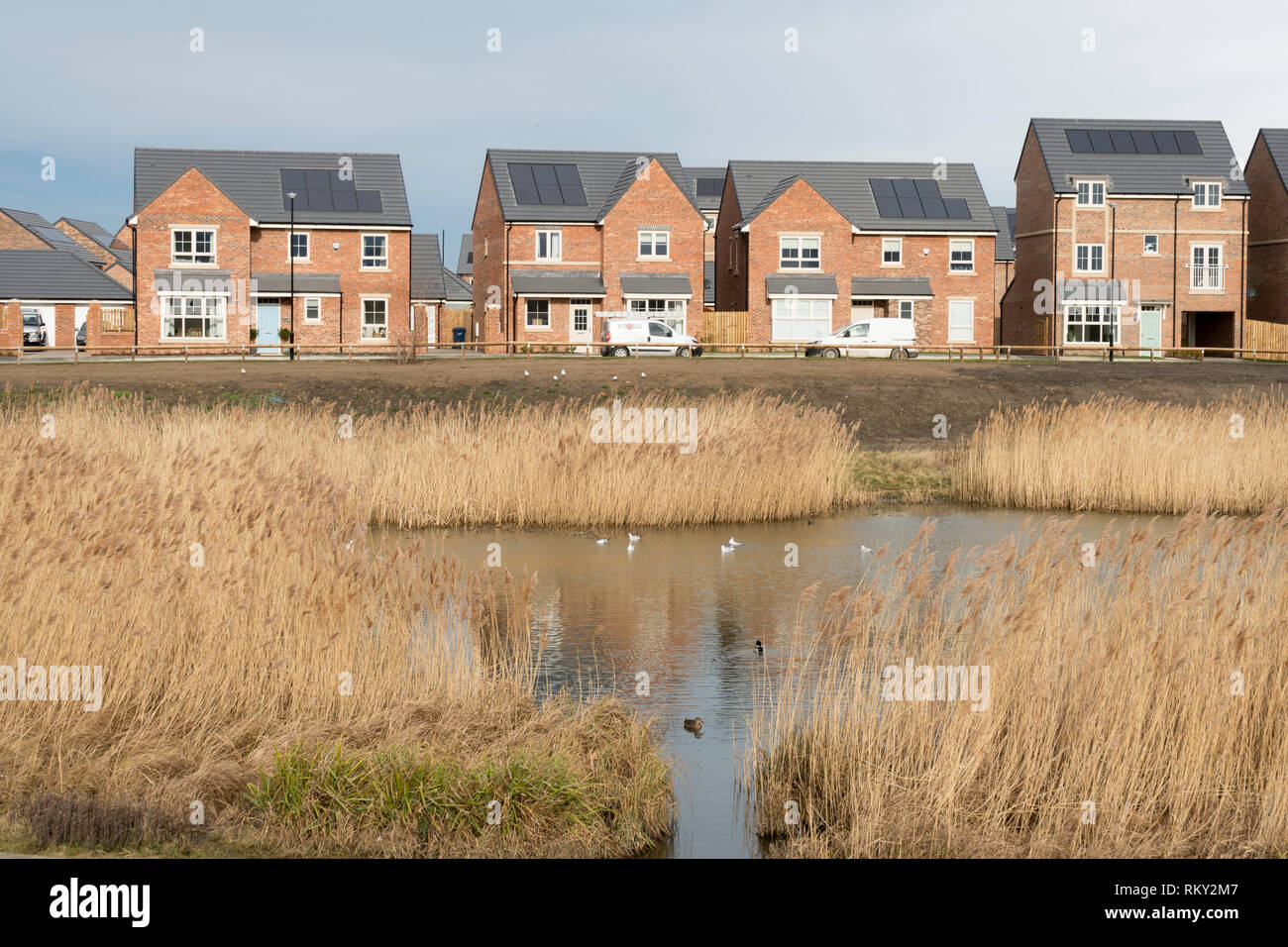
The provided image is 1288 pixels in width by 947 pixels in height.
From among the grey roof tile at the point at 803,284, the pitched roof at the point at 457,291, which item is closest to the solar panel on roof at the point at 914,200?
the grey roof tile at the point at 803,284

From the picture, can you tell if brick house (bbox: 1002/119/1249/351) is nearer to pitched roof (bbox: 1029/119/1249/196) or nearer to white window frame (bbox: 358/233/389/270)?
pitched roof (bbox: 1029/119/1249/196)

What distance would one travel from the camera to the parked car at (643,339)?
163ft

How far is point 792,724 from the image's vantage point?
7629 millimetres

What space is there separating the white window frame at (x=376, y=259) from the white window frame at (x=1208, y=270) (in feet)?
115

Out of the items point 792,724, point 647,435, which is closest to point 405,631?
point 792,724

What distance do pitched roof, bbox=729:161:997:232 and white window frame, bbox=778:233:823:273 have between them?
164cm

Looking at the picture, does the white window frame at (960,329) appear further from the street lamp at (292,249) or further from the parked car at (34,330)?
the parked car at (34,330)

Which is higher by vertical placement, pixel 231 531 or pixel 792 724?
pixel 231 531

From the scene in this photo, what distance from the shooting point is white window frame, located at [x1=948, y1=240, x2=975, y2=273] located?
59.4 meters

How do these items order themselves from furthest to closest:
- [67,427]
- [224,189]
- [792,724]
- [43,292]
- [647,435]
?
[43,292] < [224,189] < [647,435] < [67,427] < [792,724]

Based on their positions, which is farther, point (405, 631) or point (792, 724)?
point (405, 631)

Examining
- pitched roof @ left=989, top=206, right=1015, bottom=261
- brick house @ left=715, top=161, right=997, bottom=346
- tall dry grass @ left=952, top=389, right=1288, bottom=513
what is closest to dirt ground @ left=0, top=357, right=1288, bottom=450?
tall dry grass @ left=952, top=389, right=1288, bottom=513
